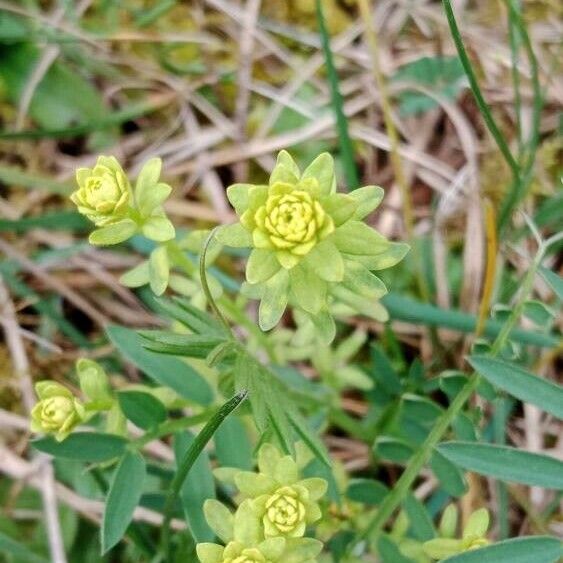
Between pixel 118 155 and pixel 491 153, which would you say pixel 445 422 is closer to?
pixel 491 153

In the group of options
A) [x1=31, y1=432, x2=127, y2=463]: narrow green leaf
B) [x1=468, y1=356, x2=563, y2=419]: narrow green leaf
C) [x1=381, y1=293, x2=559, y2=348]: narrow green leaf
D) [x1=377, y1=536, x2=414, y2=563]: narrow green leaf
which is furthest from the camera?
[x1=381, y1=293, x2=559, y2=348]: narrow green leaf

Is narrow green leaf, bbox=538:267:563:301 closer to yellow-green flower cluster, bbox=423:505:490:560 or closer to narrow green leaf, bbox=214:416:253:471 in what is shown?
yellow-green flower cluster, bbox=423:505:490:560

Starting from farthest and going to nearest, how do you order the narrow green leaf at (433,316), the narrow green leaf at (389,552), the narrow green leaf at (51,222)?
the narrow green leaf at (51,222) < the narrow green leaf at (433,316) < the narrow green leaf at (389,552)

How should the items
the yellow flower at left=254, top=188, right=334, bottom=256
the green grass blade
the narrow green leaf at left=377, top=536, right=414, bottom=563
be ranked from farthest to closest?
the green grass blade, the narrow green leaf at left=377, top=536, right=414, bottom=563, the yellow flower at left=254, top=188, right=334, bottom=256

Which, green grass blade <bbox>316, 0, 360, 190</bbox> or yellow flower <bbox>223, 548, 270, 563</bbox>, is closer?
yellow flower <bbox>223, 548, 270, 563</bbox>

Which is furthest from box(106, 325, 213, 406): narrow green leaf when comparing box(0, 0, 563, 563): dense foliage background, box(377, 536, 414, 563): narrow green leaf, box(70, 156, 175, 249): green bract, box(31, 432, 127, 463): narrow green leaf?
box(377, 536, 414, 563): narrow green leaf

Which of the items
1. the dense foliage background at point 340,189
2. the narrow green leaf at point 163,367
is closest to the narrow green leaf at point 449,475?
the dense foliage background at point 340,189

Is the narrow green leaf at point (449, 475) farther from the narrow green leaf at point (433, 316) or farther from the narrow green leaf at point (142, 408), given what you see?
the narrow green leaf at point (142, 408)
